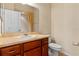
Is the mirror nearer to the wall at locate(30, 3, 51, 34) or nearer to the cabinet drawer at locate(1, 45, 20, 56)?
the wall at locate(30, 3, 51, 34)

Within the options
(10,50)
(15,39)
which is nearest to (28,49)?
(15,39)

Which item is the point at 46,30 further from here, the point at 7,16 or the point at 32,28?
the point at 7,16

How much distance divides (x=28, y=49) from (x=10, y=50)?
1.10ft

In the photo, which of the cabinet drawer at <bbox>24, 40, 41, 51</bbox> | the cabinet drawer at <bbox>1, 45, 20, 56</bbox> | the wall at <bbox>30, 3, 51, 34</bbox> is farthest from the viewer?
the wall at <bbox>30, 3, 51, 34</bbox>

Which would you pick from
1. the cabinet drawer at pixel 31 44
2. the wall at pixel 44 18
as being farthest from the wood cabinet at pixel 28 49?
the wall at pixel 44 18

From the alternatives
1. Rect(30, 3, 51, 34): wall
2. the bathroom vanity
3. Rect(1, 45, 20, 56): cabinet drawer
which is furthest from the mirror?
Rect(1, 45, 20, 56): cabinet drawer

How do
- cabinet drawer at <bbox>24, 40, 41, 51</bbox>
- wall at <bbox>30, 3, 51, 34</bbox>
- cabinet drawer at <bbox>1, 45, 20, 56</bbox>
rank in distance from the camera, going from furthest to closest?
wall at <bbox>30, 3, 51, 34</bbox>, cabinet drawer at <bbox>24, 40, 41, 51</bbox>, cabinet drawer at <bbox>1, 45, 20, 56</bbox>

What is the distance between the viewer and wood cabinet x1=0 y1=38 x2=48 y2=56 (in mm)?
1296

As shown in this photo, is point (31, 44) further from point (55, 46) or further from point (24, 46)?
point (55, 46)

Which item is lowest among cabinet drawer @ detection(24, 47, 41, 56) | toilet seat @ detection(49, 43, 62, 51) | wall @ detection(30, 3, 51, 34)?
cabinet drawer @ detection(24, 47, 41, 56)

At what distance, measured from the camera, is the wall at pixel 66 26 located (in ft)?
5.68

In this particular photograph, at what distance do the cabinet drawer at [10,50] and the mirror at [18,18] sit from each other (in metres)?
0.46

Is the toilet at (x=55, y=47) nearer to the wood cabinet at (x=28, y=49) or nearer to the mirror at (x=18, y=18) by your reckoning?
the wood cabinet at (x=28, y=49)

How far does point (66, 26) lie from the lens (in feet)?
5.83
